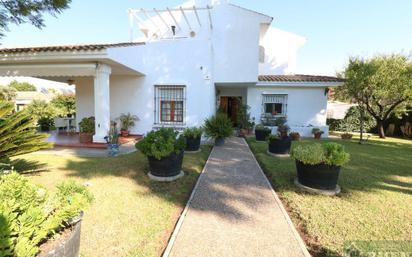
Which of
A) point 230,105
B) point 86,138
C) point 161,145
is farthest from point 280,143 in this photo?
point 230,105

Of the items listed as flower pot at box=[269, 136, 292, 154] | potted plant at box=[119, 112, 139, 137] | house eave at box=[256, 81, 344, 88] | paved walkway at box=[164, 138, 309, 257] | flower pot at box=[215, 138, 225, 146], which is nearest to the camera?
paved walkway at box=[164, 138, 309, 257]

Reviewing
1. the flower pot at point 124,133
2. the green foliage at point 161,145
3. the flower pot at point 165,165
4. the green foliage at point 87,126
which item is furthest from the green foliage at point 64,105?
the flower pot at point 165,165

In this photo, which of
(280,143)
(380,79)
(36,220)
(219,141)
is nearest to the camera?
(36,220)

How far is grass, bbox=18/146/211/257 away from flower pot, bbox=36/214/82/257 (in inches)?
27.8

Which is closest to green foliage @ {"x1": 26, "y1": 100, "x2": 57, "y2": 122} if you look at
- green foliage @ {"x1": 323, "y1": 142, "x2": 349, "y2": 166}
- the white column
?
the white column

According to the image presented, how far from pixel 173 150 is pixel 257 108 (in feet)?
33.6

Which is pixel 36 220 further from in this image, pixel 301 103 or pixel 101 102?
pixel 301 103

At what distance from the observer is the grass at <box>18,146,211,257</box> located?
2871 mm

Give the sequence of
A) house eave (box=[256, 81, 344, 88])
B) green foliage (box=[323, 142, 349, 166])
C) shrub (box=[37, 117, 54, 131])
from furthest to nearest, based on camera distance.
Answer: house eave (box=[256, 81, 344, 88]), shrub (box=[37, 117, 54, 131]), green foliage (box=[323, 142, 349, 166])

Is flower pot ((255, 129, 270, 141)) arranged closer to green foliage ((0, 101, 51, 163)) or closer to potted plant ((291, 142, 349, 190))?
potted plant ((291, 142, 349, 190))

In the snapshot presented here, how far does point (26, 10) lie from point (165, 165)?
658 cm

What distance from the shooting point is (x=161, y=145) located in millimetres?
5082

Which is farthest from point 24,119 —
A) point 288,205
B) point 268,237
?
point 288,205

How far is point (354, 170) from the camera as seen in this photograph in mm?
6477
